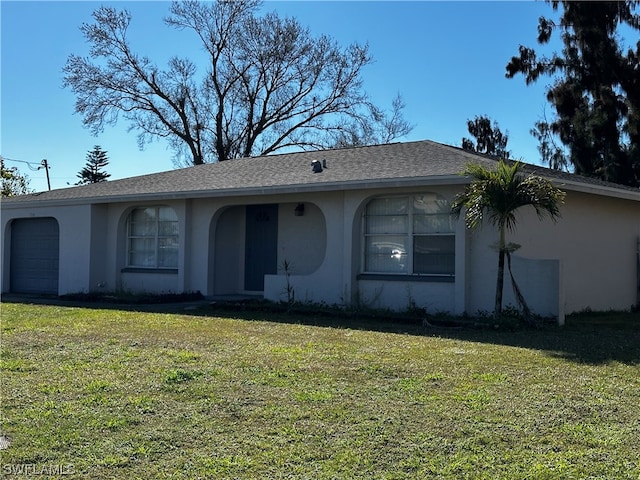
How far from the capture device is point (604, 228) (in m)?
16.0

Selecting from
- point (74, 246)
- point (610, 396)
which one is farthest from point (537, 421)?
point (74, 246)

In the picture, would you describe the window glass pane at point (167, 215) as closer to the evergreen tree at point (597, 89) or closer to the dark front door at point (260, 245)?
the dark front door at point (260, 245)

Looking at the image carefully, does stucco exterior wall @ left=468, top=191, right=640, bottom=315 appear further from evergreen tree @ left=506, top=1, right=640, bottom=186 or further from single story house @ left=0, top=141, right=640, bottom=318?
evergreen tree @ left=506, top=1, right=640, bottom=186

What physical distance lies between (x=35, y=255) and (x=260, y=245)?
791 cm

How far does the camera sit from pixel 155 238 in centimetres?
1852

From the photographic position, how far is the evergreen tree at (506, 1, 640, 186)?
28.7 m

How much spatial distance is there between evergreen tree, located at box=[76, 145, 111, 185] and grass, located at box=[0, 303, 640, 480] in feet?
204

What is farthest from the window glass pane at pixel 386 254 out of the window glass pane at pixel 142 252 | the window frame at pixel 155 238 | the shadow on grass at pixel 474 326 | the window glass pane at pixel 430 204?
the window glass pane at pixel 142 252

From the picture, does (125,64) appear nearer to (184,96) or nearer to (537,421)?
(184,96)

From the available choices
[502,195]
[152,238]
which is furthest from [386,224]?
[152,238]

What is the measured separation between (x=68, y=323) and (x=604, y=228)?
40.4ft

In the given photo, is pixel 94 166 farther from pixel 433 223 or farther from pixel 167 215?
pixel 433 223

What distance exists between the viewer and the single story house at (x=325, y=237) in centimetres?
1322

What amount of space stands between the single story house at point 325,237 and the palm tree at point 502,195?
2.13 feet
